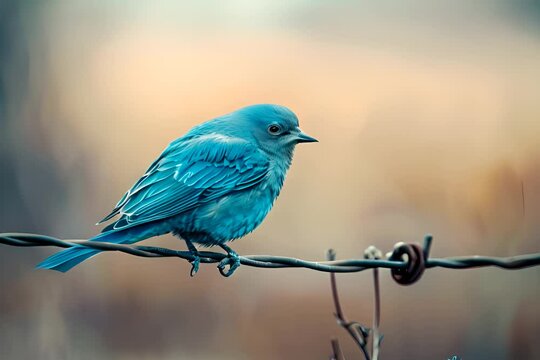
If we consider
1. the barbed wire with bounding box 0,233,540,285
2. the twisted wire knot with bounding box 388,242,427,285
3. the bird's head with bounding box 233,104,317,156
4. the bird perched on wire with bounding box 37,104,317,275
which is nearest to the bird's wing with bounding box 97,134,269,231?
the bird perched on wire with bounding box 37,104,317,275

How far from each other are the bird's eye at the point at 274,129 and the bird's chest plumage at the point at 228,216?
0.33 metres

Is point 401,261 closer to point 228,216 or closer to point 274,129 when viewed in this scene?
point 228,216

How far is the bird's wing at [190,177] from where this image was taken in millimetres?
4066

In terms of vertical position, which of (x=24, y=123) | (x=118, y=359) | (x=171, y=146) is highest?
(x=24, y=123)

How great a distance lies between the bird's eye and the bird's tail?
95cm

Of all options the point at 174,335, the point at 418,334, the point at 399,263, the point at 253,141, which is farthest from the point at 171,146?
the point at 418,334

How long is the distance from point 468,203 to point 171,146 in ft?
16.4

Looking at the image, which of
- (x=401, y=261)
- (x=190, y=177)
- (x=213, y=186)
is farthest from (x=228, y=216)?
(x=401, y=261)

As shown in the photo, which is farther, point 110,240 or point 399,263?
point 110,240

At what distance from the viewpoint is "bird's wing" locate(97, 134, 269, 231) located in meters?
4.07

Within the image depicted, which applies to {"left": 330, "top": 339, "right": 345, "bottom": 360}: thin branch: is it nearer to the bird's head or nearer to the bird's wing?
the bird's wing

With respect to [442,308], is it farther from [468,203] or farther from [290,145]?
[290,145]

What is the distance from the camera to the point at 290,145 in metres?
4.68

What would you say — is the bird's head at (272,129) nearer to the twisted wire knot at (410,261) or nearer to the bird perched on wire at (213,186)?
the bird perched on wire at (213,186)
